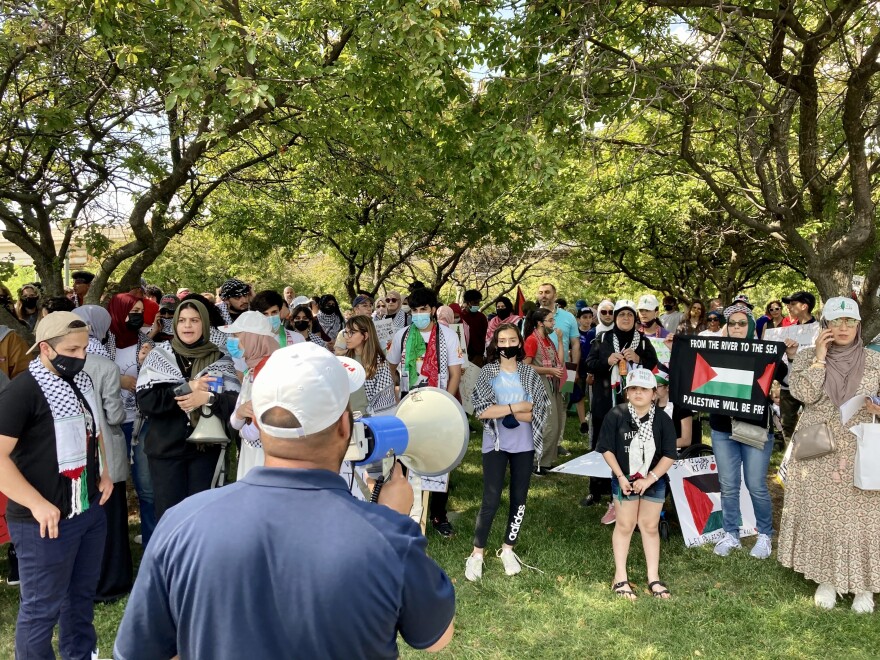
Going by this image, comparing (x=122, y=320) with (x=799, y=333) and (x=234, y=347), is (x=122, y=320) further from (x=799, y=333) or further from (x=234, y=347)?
(x=799, y=333)

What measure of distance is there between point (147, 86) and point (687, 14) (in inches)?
242

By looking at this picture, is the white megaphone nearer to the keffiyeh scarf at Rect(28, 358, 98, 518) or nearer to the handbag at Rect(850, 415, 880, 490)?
the keffiyeh scarf at Rect(28, 358, 98, 518)

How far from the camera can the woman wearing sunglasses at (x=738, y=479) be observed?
5.24 metres

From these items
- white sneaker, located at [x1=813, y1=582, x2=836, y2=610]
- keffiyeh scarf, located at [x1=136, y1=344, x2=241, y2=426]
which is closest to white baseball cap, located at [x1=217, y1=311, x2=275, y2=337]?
keffiyeh scarf, located at [x1=136, y1=344, x2=241, y2=426]

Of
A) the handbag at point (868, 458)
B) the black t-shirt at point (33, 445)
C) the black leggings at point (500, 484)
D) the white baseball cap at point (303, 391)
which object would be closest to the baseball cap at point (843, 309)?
the handbag at point (868, 458)

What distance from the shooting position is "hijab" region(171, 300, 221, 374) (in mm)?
4281

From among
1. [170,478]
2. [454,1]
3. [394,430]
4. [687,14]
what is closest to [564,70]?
[454,1]

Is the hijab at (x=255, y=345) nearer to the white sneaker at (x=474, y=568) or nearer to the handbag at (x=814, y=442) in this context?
the white sneaker at (x=474, y=568)

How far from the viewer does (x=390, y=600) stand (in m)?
1.41

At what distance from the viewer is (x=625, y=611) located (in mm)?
4355

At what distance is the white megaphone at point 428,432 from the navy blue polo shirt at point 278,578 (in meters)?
0.36

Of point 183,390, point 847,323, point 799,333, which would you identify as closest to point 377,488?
point 183,390

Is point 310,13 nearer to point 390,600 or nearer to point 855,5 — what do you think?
point 855,5

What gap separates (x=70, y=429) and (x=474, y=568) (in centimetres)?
290
